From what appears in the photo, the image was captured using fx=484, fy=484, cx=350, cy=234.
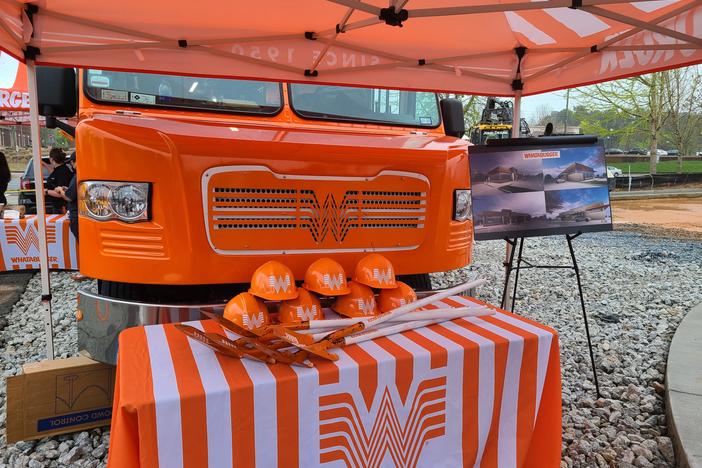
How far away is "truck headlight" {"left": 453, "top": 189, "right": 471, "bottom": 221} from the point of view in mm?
3057

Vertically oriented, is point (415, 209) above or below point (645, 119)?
below

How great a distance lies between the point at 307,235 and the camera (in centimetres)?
262

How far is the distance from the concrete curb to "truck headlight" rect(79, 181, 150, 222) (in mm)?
2934

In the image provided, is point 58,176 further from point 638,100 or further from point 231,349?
point 638,100

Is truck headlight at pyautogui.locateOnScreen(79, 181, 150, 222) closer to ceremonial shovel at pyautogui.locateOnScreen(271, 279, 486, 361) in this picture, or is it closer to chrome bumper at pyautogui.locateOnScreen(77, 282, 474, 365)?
chrome bumper at pyautogui.locateOnScreen(77, 282, 474, 365)

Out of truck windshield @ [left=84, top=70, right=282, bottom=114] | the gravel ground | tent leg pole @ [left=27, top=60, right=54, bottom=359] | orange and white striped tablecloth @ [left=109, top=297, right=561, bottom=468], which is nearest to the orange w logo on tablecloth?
orange and white striped tablecloth @ [left=109, top=297, right=561, bottom=468]

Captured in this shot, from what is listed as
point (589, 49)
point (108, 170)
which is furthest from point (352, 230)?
point (589, 49)

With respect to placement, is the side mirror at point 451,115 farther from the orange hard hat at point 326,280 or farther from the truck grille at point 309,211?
the orange hard hat at point 326,280

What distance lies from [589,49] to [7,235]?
259 inches

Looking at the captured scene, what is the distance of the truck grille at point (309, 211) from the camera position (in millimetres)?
2449

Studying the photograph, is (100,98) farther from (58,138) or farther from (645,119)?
(58,138)

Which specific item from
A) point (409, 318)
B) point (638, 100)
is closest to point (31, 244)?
point (409, 318)

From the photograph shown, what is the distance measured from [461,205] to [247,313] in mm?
1609

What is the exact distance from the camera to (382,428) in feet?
6.24
